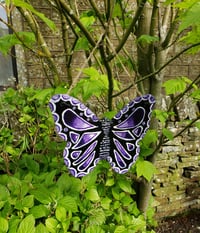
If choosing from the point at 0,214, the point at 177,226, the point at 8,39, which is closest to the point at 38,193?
the point at 0,214

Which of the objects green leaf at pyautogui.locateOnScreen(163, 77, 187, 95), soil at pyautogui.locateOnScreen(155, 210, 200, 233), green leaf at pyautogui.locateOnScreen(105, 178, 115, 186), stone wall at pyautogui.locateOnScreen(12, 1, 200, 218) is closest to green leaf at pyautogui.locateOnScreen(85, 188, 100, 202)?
green leaf at pyautogui.locateOnScreen(105, 178, 115, 186)

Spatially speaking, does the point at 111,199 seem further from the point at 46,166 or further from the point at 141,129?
the point at 141,129

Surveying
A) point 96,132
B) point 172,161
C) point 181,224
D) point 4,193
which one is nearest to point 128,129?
point 96,132

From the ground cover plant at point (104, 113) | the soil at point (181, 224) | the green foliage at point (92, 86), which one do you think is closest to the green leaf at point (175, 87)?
the ground cover plant at point (104, 113)

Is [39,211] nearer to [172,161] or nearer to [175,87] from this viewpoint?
[175,87]

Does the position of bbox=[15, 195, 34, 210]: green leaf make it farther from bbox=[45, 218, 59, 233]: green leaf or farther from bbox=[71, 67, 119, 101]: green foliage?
bbox=[71, 67, 119, 101]: green foliage
